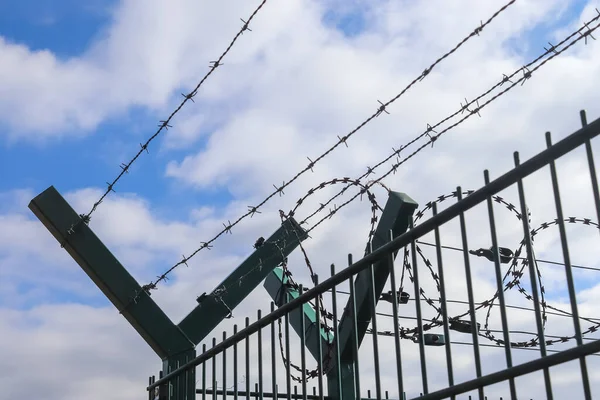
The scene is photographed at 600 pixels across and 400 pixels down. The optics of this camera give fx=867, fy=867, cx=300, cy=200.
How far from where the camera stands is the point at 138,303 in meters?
7.36

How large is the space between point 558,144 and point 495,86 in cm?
215

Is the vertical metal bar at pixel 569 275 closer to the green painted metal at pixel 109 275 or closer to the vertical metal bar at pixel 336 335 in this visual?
the vertical metal bar at pixel 336 335

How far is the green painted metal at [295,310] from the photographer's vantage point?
718 centimetres

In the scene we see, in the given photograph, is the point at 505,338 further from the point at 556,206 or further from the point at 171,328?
the point at 171,328

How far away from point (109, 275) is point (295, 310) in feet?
5.34

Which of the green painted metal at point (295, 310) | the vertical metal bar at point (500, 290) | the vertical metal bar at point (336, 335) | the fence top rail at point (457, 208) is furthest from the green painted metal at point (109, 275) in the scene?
the vertical metal bar at point (500, 290)

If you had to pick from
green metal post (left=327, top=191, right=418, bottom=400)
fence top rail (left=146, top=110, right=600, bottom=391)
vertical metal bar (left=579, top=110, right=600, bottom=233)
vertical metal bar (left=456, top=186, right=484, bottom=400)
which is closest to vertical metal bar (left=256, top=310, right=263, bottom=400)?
fence top rail (left=146, top=110, right=600, bottom=391)

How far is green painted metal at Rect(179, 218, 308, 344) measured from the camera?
293 inches

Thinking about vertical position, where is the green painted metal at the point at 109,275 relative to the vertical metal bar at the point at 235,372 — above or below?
above

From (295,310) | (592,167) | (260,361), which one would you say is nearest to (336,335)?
(260,361)

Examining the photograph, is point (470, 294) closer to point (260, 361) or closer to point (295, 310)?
point (260, 361)

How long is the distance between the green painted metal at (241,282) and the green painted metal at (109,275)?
0.20 meters

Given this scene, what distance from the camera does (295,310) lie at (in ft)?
24.8

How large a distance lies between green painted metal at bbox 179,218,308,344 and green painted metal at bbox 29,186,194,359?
20 cm
